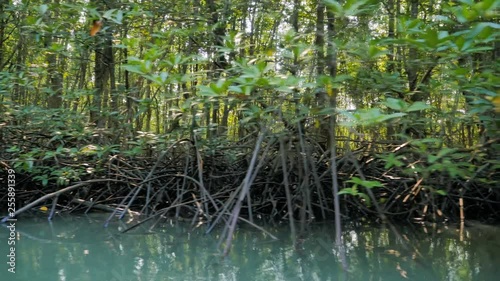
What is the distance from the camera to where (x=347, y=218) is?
374 centimetres

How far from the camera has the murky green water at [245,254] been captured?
226cm

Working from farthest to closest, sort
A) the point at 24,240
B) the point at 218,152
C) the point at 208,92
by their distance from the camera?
1. the point at 218,152
2. the point at 24,240
3. the point at 208,92

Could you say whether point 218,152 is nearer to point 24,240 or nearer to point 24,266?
point 24,240

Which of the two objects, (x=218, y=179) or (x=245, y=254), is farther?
(x=218, y=179)

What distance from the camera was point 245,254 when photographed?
8.67ft

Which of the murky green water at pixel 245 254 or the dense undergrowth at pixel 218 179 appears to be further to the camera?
the dense undergrowth at pixel 218 179

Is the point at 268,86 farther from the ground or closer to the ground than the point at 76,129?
farther from the ground

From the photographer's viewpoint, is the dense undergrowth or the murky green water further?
the dense undergrowth

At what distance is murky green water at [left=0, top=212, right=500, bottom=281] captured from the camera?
2260 mm

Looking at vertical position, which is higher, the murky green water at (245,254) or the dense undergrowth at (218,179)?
the dense undergrowth at (218,179)

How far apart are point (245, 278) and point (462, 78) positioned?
1377 mm

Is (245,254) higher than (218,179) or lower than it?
lower

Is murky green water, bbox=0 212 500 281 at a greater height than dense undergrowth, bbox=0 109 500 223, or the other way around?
dense undergrowth, bbox=0 109 500 223

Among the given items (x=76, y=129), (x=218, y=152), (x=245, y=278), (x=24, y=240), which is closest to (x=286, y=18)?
(x=218, y=152)
